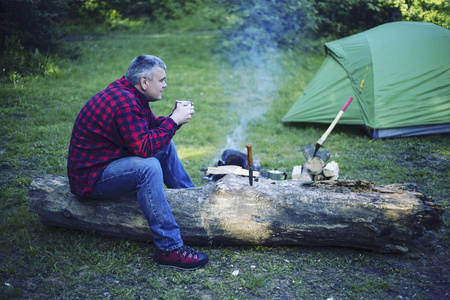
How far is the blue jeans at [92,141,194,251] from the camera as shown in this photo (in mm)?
2854

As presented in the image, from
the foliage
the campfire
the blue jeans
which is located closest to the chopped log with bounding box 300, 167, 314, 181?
the campfire

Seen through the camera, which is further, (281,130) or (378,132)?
(281,130)

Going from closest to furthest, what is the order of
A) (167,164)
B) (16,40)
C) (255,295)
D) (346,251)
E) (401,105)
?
1. (255,295)
2. (346,251)
3. (167,164)
4. (401,105)
5. (16,40)

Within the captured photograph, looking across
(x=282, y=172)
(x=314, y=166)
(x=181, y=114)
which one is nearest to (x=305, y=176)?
(x=314, y=166)

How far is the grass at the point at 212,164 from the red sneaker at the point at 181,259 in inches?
2.6

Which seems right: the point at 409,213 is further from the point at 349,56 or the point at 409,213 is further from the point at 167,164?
the point at 349,56

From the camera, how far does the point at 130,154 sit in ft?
9.95

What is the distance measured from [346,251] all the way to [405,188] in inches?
30.9

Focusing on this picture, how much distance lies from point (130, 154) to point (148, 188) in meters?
0.37

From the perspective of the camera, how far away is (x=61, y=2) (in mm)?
9031

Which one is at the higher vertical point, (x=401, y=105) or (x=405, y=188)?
(x=401, y=105)

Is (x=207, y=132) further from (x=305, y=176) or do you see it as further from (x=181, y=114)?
(x=181, y=114)

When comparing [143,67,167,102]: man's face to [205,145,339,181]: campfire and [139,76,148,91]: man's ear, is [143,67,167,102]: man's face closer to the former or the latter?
[139,76,148,91]: man's ear

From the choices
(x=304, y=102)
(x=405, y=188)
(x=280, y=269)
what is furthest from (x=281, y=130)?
(x=280, y=269)
